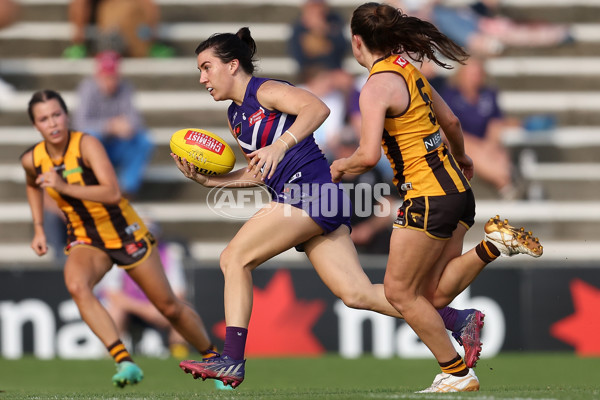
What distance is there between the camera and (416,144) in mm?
5527

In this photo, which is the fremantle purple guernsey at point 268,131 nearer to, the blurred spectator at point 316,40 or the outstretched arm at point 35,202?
the outstretched arm at point 35,202

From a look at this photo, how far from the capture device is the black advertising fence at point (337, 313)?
10.4 meters

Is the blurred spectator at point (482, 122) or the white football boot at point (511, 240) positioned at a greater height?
the blurred spectator at point (482, 122)

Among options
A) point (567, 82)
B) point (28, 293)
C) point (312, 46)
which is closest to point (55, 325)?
point (28, 293)

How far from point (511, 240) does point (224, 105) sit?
8058 millimetres

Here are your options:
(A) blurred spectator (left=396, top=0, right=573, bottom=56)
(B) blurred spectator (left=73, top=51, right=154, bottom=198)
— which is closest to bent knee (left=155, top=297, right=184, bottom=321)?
(B) blurred spectator (left=73, top=51, right=154, bottom=198)

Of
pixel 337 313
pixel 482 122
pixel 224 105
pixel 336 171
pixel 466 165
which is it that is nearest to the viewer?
pixel 336 171

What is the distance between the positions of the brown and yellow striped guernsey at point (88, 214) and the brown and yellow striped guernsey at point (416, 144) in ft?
8.48

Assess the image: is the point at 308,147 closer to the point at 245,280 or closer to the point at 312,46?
the point at 245,280

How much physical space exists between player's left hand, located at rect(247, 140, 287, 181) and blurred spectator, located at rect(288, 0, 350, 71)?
292 inches

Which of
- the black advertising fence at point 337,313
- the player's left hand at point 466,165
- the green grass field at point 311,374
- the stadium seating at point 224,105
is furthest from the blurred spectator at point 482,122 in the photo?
the player's left hand at point 466,165

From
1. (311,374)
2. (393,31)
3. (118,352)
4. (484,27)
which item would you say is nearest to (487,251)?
(393,31)

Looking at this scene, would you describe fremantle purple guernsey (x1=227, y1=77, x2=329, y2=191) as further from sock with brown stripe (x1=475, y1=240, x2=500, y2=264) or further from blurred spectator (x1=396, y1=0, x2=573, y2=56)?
blurred spectator (x1=396, y1=0, x2=573, y2=56)

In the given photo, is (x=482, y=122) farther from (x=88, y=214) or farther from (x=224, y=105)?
(x=88, y=214)
